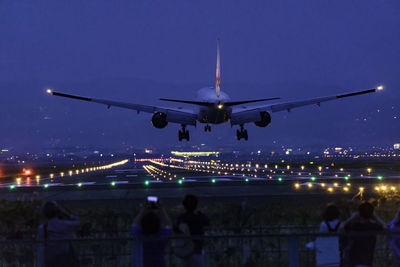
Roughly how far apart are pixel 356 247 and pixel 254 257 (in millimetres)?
2191

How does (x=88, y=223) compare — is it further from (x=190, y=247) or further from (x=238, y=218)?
(x=190, y=247)

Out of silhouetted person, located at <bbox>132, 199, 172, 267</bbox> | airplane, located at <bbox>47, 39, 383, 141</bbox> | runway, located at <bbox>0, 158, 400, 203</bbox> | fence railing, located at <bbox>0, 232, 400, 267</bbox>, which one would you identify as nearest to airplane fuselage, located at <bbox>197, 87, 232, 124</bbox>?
airplane, located at <bbox>47, 39, 383, 141</bbox>

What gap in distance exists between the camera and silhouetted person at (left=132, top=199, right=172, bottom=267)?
8.25 meters

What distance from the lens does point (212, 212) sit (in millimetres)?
18766

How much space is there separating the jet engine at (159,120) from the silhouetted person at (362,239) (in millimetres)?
36848

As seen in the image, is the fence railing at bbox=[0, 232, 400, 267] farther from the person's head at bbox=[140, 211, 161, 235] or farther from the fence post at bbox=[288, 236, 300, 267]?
the person's head at bbox=[140, 211, 161, 235]

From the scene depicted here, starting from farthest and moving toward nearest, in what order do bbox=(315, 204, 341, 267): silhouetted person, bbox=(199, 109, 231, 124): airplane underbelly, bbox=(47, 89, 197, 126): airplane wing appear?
bbox=(47, 89, 197, 126): airplane wing
bbox=(199, 109, 231, 124): airplane underbelly
bbox=(315, 204, 341, 267): silhouetted person

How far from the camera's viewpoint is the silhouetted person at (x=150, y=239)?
8.25 meters

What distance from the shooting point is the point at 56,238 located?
923 cm

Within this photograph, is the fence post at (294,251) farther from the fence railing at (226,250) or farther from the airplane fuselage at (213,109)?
the airplane fuselage at (213,109)

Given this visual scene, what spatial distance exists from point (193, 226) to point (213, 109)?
3399cm

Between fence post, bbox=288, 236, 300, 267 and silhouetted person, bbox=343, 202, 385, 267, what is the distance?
1.10m

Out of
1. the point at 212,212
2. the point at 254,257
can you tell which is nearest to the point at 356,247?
the point at 254,257

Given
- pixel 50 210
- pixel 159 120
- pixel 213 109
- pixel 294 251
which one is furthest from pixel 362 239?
pixel 159 120
